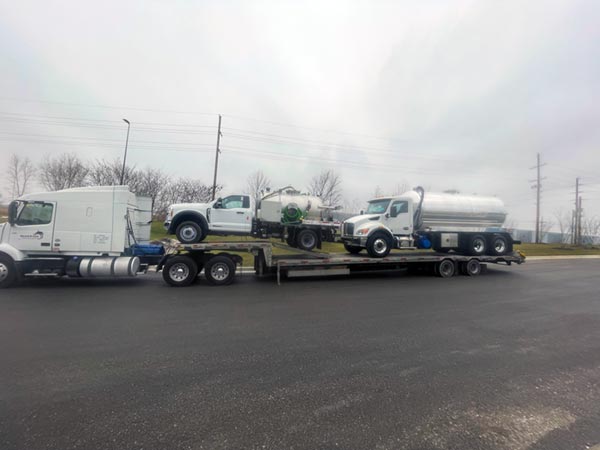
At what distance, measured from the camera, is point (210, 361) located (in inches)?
147

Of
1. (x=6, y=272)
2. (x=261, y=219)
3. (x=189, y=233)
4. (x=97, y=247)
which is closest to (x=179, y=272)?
(x=189, y=233)

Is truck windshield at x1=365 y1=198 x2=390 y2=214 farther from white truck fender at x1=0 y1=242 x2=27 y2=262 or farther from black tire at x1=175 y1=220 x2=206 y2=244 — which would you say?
white truck fender at x1=0 y1=242 x2=27 y2=262

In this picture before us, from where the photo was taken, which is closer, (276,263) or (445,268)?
(276,263)

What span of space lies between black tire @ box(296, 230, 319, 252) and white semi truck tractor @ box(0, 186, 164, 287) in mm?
4956

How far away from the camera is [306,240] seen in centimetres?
1124

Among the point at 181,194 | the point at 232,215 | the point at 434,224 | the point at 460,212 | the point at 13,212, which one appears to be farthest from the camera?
the point at 181,194

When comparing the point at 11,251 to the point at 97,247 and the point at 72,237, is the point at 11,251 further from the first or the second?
the point at 97,247

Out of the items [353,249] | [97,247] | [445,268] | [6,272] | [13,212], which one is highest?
[13,212]

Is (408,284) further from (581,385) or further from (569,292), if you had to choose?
(581,385)

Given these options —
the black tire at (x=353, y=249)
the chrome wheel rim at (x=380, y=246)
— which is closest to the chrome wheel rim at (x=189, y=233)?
the black tire at (x=353, y=249)

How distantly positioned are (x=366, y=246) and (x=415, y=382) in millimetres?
7251

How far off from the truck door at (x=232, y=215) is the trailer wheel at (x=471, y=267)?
857 centimetres

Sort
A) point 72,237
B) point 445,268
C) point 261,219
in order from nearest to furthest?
point 72,237
point 261,219
point 445,268

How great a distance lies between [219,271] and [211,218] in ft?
7.02
